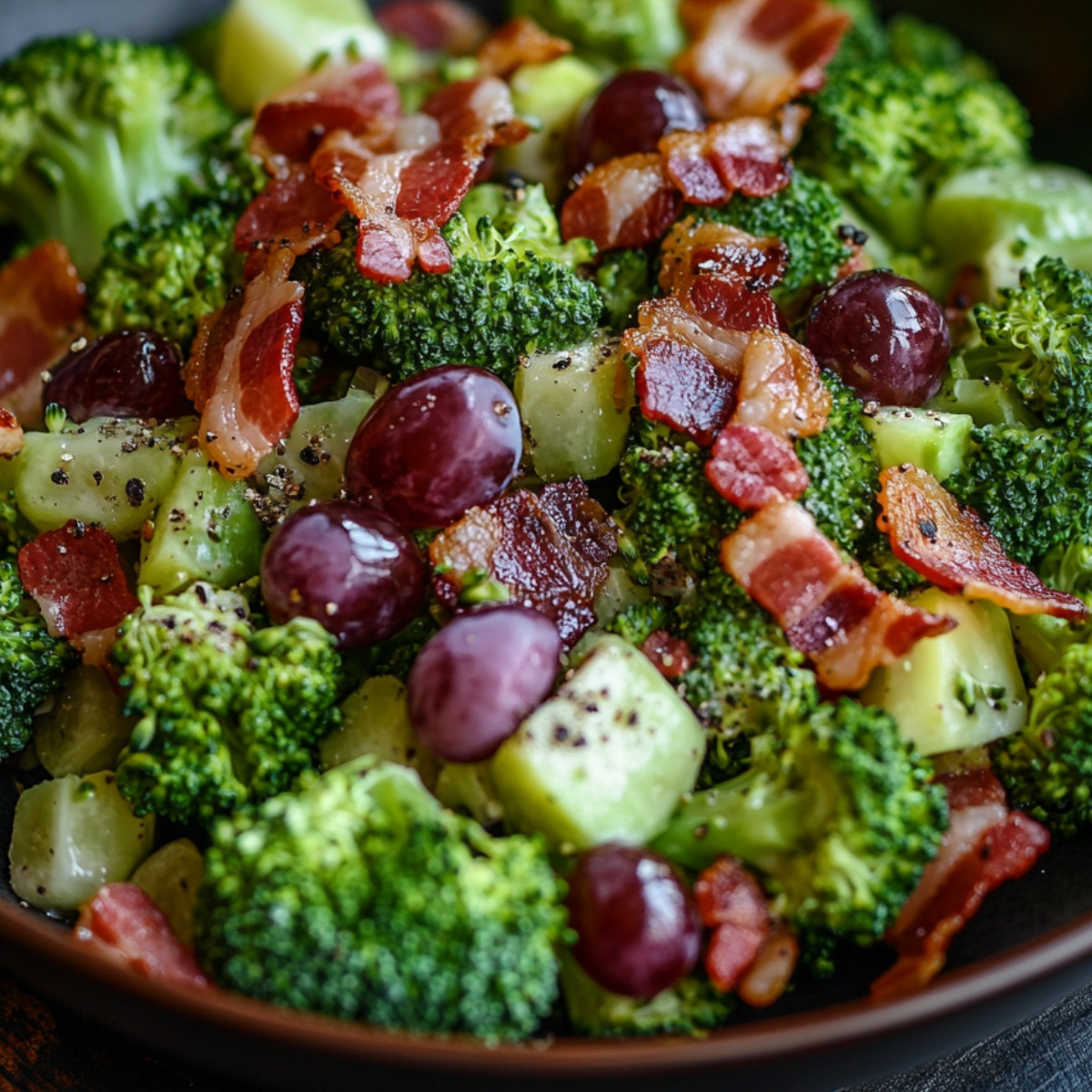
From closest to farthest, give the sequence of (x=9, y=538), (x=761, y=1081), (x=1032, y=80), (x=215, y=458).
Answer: (x=761, y=1081)
(x=215, y=458)
(x=9, y=538)
(x=1032, y=80)

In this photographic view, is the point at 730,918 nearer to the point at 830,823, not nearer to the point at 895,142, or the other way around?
the point at 830,823

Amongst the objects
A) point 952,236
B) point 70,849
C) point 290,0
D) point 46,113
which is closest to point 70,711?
point 70,849

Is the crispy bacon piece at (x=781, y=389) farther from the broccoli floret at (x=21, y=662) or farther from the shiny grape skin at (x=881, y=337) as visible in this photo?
the broccoli floret at (x=21, y=662)

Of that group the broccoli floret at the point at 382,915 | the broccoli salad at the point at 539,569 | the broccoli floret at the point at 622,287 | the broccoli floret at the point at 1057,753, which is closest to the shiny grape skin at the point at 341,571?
the broccoli salad at the point at 539,569

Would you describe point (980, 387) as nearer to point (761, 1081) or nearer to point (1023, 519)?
point (1023, 519)

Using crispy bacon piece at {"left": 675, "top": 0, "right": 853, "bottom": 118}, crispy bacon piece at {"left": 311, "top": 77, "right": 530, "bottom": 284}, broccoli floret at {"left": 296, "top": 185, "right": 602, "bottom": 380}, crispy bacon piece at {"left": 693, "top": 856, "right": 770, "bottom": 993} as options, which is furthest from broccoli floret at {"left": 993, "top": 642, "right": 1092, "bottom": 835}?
crispy bacon piece at {"left": 675, "top": 0, "right": 853, "bottom": 118}

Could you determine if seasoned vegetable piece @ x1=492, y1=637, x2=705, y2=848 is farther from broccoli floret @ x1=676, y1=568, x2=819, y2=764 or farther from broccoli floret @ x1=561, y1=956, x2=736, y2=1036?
broccoli floret @ x1=561, y1=956, x2=736, y2=1036
